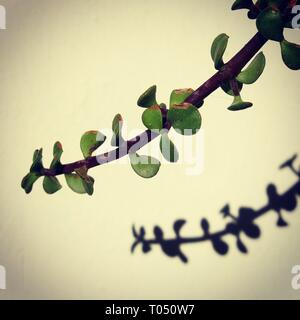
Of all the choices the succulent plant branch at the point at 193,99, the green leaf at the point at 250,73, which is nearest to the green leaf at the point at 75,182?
the succulent plant branch at the point at 193,99

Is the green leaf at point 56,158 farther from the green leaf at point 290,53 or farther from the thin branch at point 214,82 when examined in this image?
the green leaf at point 290,53

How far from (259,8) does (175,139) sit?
17.4 inches

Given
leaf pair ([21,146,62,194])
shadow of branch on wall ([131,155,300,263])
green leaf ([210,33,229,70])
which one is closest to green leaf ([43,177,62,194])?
leaf pair ([21,146,62,194])

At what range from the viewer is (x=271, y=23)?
153 millimetres

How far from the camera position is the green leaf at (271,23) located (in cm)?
15

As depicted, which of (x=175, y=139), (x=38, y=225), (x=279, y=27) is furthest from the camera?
(x=38, y=225)

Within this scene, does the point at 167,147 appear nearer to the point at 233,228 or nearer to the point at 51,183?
the point at 51,183

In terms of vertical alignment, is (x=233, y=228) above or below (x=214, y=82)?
below

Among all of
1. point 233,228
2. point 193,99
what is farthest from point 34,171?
point 233,228

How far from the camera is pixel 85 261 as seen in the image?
2.35 ft

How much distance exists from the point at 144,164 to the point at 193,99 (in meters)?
0.04

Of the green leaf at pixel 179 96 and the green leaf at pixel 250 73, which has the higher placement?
the green leaf at pixel 250 73
